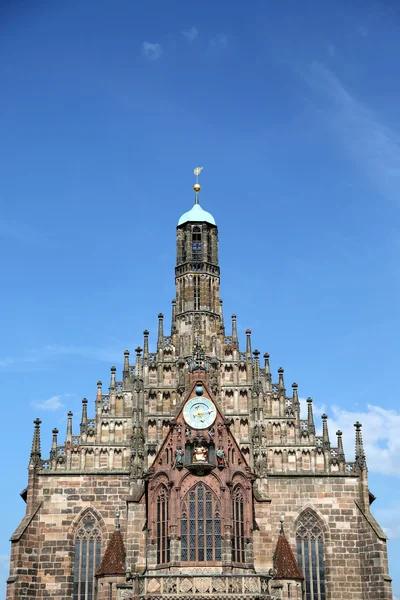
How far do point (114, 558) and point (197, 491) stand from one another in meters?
6.09

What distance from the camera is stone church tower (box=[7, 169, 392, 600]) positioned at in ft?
171

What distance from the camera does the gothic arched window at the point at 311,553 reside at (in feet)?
183

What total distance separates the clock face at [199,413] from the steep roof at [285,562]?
814 centimetres

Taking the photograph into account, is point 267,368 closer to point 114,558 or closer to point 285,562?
point 285,562

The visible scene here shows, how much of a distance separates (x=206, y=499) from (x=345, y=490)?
31.9ft

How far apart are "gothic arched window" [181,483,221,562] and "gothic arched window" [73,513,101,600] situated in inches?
265

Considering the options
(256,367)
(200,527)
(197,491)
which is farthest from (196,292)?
(200,527)

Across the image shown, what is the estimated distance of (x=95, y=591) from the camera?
5481 cm

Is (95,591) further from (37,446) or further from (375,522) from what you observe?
(375,522)

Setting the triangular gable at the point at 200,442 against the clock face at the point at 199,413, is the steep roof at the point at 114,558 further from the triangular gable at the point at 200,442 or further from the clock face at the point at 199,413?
the clock face at the point at 199,413

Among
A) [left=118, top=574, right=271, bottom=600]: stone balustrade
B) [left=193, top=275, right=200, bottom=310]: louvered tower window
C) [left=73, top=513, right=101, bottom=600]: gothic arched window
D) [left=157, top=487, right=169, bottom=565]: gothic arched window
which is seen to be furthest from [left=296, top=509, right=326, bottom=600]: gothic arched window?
[left=193, top=275, right=200, bottom=310]: louvered tower window

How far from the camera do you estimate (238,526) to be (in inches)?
2085

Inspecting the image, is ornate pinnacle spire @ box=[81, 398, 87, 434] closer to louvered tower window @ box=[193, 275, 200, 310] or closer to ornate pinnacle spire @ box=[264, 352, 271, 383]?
louvered tower window @ box=[193, 275, 200, 310]

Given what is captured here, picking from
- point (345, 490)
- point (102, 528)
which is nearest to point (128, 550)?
point (102, 528)
